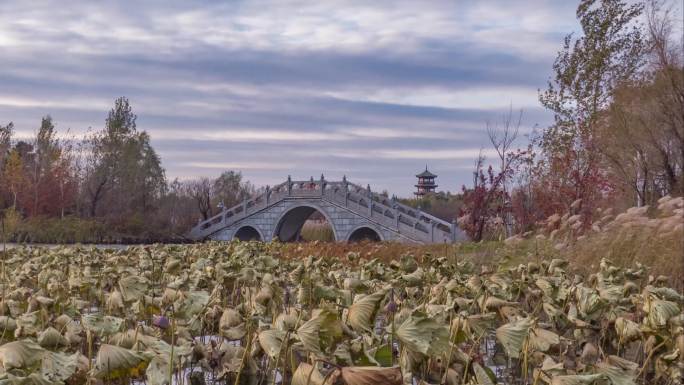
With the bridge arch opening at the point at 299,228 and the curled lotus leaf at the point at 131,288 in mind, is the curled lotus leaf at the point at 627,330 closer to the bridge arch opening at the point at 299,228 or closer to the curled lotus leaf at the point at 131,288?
the curled lotus leaf at the point at 131,288

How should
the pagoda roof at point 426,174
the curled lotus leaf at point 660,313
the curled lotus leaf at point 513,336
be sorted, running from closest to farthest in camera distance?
the curled lotus leaf at point 513,336 → the curled lotus leaf at point 660,313 → the pagoda roof at point 426,174

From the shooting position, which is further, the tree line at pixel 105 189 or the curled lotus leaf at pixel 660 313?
the tree line at pixel 105 189

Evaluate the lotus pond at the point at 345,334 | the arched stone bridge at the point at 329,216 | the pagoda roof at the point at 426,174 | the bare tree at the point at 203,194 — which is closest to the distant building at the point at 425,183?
the pagoda roof at the point at 426,174

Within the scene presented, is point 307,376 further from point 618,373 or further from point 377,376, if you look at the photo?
point 618,373

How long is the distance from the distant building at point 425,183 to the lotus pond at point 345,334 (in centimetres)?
6545

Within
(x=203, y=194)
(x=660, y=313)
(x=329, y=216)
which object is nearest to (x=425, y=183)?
(x=203, y=194)

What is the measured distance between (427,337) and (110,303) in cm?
191

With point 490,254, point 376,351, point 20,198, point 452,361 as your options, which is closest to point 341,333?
point 376,351

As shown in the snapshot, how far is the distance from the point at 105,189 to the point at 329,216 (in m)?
16.0

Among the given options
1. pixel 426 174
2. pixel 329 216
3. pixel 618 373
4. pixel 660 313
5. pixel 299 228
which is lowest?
pixel 618 373

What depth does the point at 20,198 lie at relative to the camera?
1569 inches

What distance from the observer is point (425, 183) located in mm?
70438

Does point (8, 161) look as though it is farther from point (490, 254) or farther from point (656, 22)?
point (490, 254)

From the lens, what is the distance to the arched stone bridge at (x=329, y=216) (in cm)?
2845
